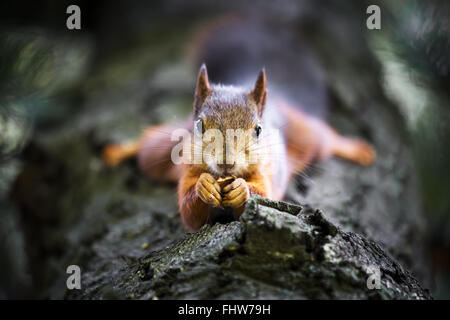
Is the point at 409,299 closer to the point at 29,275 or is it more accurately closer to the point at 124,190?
the point at 124,190

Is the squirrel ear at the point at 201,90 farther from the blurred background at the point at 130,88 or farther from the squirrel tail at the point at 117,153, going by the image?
the squirrel tail at the point at 117,153

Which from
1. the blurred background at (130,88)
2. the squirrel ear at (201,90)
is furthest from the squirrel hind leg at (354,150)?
the squirrel ear at (201,90)

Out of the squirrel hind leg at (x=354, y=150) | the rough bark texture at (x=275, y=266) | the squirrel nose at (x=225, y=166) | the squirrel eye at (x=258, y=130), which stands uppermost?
the squirrel eye at (x=258, y=130)

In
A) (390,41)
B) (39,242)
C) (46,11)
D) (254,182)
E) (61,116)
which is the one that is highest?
(46,11)

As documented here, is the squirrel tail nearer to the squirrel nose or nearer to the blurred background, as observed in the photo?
the blurred background

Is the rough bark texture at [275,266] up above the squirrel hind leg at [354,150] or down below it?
below
